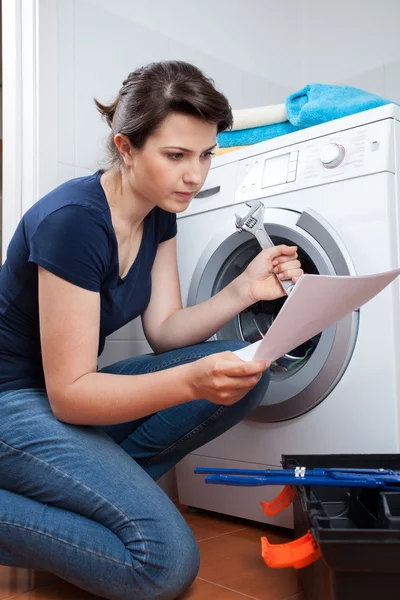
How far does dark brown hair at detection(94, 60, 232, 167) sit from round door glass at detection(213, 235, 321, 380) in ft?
1.29

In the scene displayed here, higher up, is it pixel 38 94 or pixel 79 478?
pixel 38 94

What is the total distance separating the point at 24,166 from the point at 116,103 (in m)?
0.55

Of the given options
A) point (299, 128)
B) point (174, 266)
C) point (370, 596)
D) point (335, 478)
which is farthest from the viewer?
point (299, 128)

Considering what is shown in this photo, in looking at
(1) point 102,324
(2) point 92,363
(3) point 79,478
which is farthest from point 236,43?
(3) point 79,478

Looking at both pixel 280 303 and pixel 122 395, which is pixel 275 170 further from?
pixel 122 395

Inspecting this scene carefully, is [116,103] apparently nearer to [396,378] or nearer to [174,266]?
[174,266]

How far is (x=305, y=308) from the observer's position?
0.75 meters

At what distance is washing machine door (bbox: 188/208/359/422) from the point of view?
1.14 meters

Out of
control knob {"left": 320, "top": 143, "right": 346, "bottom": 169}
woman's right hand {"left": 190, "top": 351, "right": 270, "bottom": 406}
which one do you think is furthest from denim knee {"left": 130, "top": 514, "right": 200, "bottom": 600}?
control knob {"left": 320, "top": 143, "right": 346, "bottom": 169}

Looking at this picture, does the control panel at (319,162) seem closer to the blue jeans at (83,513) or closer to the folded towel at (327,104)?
the folded towel at (327,104)

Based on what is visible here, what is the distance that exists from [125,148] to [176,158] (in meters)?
0.10

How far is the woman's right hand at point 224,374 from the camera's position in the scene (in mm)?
808

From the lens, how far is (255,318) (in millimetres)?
1409

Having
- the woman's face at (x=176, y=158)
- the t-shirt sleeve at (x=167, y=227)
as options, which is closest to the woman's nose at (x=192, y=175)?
the woman's face at (x=176, y=158)
